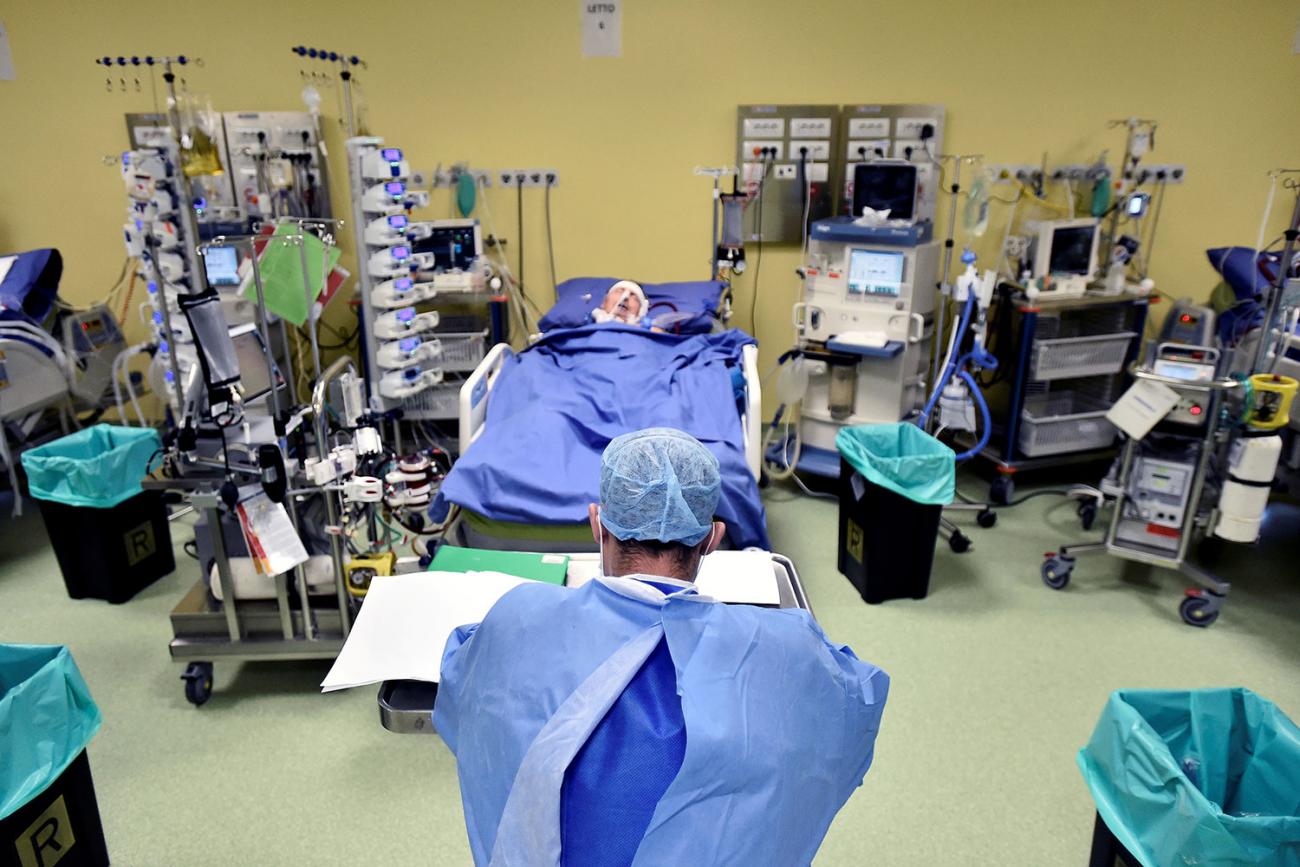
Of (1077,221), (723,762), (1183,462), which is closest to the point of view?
(723,762)

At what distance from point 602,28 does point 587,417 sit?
242 cm

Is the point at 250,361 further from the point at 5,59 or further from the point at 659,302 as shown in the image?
the point at 5,59

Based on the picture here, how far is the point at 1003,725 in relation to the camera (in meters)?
2.67

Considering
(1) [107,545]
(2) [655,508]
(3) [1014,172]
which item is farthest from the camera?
(3) [1014,172]

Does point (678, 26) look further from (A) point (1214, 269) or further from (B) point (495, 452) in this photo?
(A) point (1214, 269)

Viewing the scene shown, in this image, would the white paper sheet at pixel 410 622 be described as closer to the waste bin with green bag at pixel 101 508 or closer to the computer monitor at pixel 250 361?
the computer monitor at pixel 250 361

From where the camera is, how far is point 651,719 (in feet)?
3.74

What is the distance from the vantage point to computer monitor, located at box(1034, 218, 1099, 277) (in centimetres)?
406

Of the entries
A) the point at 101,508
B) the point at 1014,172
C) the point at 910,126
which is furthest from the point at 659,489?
the point at 1014,172

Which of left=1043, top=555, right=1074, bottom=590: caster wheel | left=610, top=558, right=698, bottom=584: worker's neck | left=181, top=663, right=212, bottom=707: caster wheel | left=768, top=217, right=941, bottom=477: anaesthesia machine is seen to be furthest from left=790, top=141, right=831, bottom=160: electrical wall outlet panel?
left=610, top=558, right=698, bottom=584: worker's neck

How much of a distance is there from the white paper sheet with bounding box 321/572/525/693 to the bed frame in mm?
1215

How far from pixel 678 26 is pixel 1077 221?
216 cm

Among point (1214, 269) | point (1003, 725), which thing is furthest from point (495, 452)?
point (1214, 269)

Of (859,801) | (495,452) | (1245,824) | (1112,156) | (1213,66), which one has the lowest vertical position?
(859,801)
